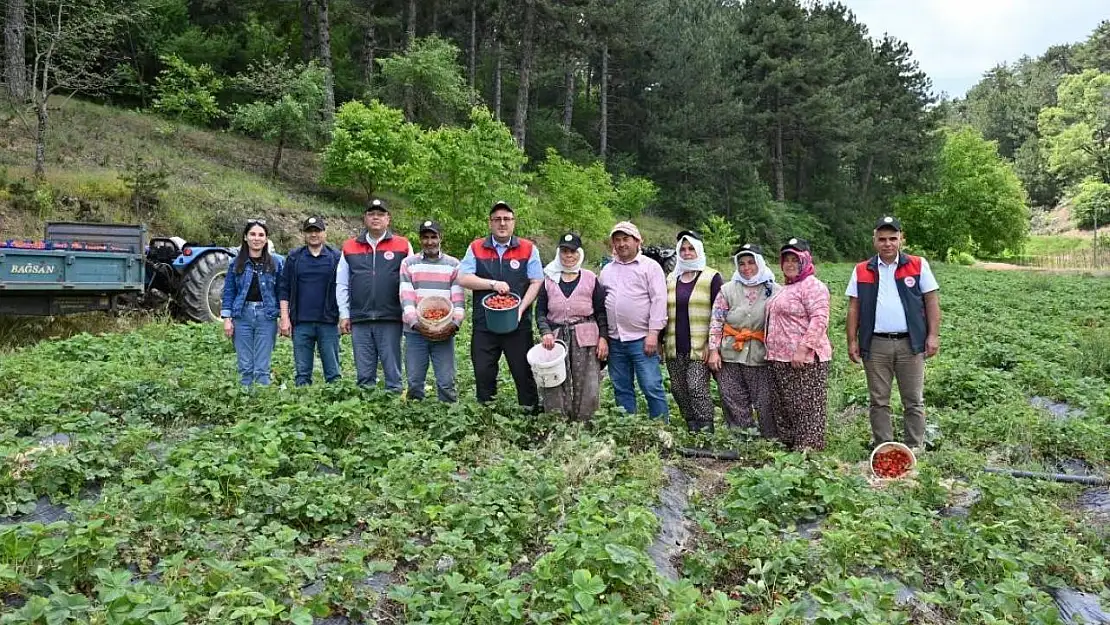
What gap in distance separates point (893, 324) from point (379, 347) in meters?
3.98

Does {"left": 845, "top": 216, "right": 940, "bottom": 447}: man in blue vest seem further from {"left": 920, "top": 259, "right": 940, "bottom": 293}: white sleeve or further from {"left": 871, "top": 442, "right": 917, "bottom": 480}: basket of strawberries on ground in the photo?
{"left": 871, "top": 442, "right": 917, "bottom": 480}: basket of strawberries on ground

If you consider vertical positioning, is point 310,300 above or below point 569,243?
below

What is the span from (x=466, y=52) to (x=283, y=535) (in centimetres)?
3738

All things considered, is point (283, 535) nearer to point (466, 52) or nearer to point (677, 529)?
point (677, 529)

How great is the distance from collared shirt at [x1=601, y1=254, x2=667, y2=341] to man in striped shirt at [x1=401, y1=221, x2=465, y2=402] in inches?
47.9

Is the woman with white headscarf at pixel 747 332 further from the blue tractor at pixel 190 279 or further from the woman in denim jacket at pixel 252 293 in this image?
the blue tractor at pixel 190 279

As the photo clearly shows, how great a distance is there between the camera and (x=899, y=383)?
576cm

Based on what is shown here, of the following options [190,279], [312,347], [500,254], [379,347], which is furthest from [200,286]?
[500,254]

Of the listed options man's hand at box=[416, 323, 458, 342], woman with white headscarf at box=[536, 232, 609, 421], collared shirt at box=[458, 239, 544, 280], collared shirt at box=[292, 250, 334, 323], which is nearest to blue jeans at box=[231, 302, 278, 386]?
collared shirt at box=[292, 250, 334, 323]

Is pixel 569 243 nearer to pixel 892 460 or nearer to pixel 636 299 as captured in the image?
→ pixel 636 299

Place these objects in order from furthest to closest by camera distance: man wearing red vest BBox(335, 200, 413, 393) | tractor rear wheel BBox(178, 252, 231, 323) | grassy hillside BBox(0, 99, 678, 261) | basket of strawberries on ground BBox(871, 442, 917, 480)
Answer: grassy hillside BBox(0, 99, 678, 261) → tractor rear wheel BBox(178, 252, 231, 323) → man wearing red vest BBox(335, 200, 413, 393) → basket of strawberries on ground BBox(871, 442, 917, 480)

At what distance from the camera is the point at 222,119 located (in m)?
28.2

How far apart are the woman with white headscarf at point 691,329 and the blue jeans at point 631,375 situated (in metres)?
0.19

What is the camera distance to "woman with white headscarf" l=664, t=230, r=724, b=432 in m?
6.05
